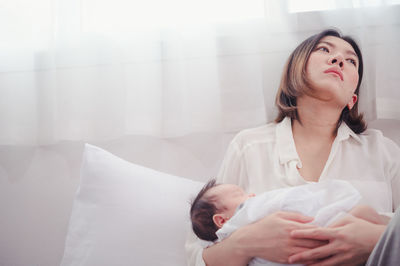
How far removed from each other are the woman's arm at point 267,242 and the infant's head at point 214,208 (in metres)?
0.04

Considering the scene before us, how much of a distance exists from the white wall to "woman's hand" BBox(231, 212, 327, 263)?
388 mm

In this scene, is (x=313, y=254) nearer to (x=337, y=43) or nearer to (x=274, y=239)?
(x=274, y=239)

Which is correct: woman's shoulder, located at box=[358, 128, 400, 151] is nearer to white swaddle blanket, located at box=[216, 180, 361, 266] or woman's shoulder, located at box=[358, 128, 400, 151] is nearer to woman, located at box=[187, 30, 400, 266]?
woman, located at box=[187, 30, 400, 266]

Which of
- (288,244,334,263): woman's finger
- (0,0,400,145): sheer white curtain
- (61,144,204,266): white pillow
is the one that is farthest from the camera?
(0,0,400,145): sheer white curtain

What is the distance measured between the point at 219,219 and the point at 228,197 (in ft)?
0.17

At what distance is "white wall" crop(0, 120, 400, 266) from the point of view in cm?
122

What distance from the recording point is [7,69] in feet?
4.29

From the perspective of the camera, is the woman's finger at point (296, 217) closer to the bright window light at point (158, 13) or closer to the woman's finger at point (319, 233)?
the woman's finger at point (319, 233)

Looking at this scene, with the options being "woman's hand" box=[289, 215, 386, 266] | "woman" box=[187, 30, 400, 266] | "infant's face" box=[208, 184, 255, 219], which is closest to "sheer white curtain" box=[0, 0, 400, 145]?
"woman" box=[187, 30, 400, 266]

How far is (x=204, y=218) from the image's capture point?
2.84 feet

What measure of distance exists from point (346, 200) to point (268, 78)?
509mm

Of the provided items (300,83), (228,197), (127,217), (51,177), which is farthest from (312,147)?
(51,177)

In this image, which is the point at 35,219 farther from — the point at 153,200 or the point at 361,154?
the point at 361,154

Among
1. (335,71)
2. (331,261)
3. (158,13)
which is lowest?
(331,261)
